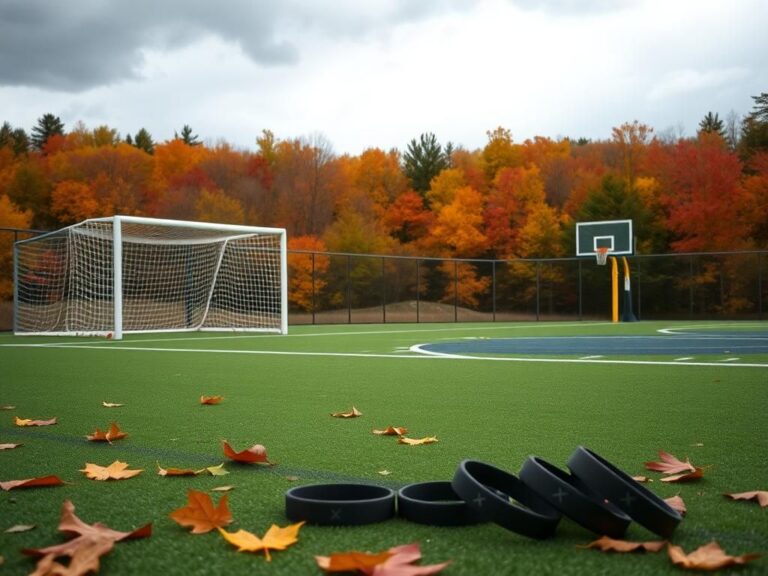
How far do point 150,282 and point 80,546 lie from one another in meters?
19.3

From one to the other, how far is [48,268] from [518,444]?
1690cm

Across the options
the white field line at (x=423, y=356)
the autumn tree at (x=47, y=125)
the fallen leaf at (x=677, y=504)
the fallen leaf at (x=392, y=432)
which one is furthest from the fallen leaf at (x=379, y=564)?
the autumn tree at (x=47, y=125)

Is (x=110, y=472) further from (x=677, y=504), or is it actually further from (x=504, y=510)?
(x=677, y=504)

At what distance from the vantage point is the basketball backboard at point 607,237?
84.3 feet

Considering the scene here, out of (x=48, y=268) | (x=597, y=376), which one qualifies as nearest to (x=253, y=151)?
(x=48, y=268)

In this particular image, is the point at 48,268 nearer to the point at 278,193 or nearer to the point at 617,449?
the point at 617,449

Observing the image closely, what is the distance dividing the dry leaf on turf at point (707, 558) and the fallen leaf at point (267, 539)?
2.65 ft

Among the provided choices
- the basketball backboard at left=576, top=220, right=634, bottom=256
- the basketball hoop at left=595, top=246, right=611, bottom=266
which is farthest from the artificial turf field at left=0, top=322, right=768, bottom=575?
the basketball backboard at left=576, top=220, right=634, bottom=256

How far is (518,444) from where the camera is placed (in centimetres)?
309

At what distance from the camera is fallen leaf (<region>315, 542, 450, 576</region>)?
1.44 m

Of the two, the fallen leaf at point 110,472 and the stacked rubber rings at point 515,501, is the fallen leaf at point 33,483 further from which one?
the stacked rubber rings at point 515,501

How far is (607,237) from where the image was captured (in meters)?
26.2

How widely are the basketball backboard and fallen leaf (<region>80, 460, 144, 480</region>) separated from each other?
2455 cm

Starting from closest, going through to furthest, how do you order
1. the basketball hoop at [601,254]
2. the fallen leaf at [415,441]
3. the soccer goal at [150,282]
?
the fallen leaf at [415,441]
the soccer goal at [150,282]
the basketball hoop at [601,254]
